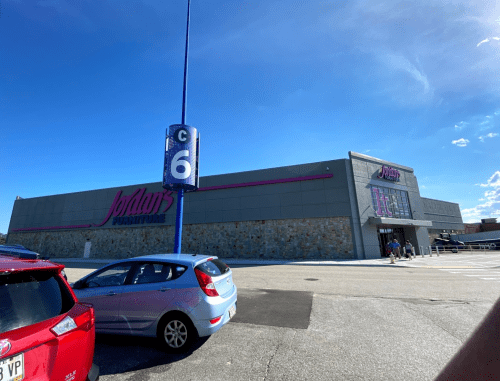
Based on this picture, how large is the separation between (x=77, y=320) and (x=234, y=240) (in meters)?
23.4

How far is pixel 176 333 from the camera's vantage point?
4293 mm

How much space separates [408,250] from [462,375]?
1007 inches

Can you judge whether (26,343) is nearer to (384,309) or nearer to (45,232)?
(384,309)

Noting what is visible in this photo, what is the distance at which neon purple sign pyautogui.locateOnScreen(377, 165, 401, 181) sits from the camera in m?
26.0

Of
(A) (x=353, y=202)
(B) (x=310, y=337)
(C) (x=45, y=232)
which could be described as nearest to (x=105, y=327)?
(B) (x=310, y=337)

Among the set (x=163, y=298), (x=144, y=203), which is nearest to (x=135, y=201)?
(x=144, y=203)

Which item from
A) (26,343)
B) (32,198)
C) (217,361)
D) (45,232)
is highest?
(32,198)

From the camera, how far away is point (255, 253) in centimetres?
2467

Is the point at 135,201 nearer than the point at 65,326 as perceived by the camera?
No

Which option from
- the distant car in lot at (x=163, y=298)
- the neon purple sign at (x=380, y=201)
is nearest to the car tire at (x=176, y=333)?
the distant car in lot at (x=163, y=298)

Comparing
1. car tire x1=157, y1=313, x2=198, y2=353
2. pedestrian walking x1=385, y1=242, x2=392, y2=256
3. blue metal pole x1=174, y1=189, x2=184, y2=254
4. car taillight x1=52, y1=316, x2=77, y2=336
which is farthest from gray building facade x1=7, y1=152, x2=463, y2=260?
car taillight x1=52, y1=316, x2=77, y2=336

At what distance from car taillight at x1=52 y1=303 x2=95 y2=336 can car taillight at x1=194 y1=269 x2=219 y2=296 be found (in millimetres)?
1906

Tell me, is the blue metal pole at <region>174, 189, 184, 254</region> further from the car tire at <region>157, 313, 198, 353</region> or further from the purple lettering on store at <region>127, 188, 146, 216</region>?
the purple lettering on store at <region>127, 188, 146, 216</region>

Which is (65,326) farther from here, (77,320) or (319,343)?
(319,343)
